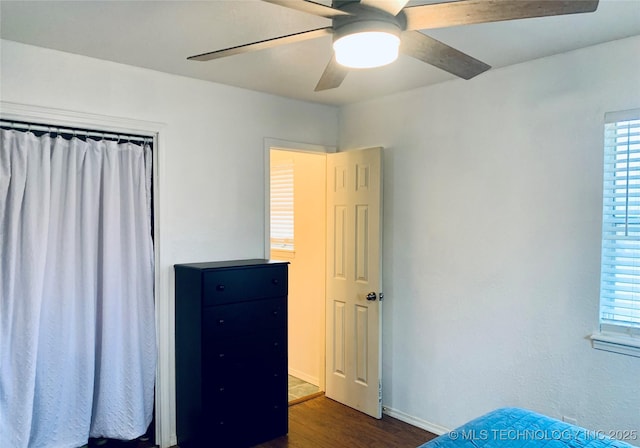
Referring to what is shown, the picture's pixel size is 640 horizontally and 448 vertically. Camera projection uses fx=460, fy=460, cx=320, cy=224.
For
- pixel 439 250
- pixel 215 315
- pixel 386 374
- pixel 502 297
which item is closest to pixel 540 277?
pixel 502 297

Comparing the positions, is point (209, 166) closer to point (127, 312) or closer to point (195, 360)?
point (127, 312)

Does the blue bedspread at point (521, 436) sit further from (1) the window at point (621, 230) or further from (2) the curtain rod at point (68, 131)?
(2) the curtain rod at point (68, 131)

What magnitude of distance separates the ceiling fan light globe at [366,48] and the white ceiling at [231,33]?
20.2 inches

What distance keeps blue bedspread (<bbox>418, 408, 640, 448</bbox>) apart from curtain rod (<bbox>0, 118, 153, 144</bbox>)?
246 centimetres

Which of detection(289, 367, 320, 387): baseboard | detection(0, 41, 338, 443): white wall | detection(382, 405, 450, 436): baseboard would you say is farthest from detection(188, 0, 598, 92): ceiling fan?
detection(289, 367, 320, 387): baseboard

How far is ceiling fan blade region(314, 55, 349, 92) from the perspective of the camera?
1.88 meters

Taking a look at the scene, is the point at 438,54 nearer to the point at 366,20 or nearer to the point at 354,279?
the point at 366,20

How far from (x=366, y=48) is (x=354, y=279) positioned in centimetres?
241

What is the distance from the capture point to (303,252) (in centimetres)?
428

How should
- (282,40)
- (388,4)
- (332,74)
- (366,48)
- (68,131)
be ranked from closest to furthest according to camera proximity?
1. (388,4)
2. (366,48)
3. (282,40)
4. (332,74)
5. (68,131)

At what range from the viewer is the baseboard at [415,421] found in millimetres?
3252

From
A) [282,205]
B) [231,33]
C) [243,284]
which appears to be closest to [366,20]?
[231,33]

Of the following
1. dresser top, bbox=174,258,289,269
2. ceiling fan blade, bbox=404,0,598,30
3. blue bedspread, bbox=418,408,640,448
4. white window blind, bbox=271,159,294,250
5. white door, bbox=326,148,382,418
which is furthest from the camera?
white window blind, bbox=271,159,294,250

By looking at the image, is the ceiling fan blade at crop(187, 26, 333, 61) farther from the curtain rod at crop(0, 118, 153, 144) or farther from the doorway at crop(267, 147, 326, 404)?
the doorway at crop(267, 147, 326, 404)
